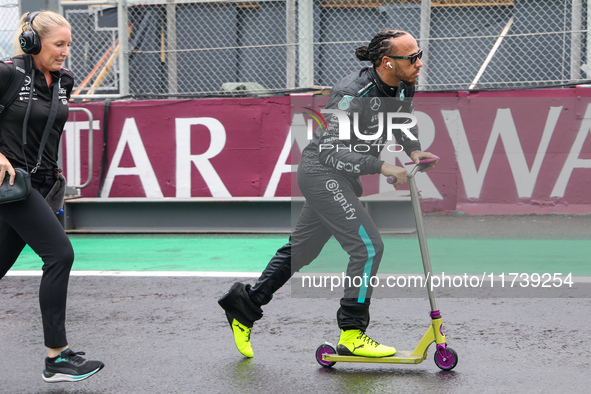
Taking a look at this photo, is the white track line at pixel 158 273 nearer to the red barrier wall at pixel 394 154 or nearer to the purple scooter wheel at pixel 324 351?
the purple scooter wheel at pixel 324 351

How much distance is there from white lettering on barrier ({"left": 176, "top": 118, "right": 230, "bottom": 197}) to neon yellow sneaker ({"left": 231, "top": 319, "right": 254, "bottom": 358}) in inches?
215

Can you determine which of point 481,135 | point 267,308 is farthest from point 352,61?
point 267,308

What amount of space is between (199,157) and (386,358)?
6.19 metres

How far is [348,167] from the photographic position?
402cm

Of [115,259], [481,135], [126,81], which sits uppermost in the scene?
[126,81]

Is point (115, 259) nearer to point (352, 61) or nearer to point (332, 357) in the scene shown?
point (332, 357)

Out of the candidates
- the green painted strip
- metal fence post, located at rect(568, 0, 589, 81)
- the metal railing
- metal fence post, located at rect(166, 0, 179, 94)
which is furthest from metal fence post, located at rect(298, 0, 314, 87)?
metal fence post, located at rect(568, 0, 589, 81)

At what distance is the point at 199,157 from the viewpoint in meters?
9.89

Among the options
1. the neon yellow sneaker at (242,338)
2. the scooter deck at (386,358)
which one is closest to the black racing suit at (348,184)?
the neon yellow sneaker at (242,338)

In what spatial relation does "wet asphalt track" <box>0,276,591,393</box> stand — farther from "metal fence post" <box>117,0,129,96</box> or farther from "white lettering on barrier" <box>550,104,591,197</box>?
"metal fence post" <box>117,0,129,96</box>

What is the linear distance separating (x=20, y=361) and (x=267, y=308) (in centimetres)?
180

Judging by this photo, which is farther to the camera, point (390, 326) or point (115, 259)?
point (115, 259)

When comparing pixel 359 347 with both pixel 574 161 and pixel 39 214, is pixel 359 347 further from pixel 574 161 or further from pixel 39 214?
pixel 574 161

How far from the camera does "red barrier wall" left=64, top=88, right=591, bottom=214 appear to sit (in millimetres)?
9609
